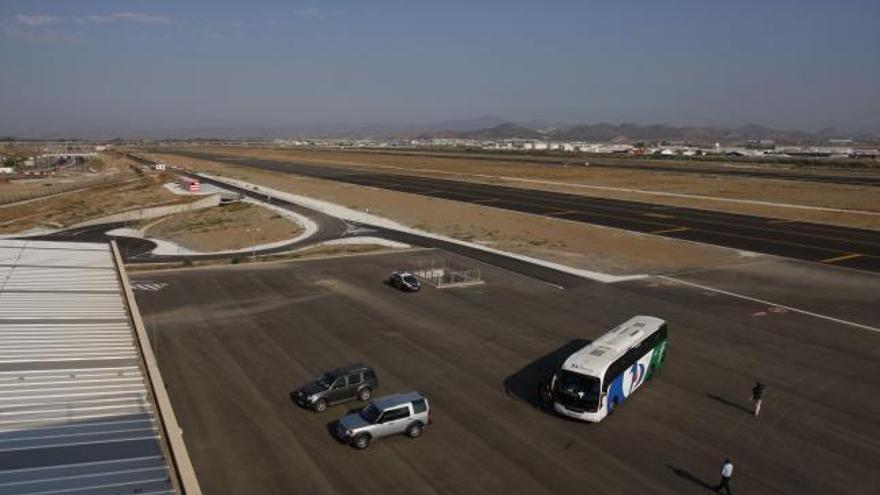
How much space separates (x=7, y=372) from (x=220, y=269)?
2927cm

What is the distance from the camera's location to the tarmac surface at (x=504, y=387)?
20.2m

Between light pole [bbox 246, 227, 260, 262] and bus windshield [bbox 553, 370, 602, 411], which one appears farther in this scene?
light pole [bbox 246, 227, 260, 262]

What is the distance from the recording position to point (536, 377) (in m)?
28.1

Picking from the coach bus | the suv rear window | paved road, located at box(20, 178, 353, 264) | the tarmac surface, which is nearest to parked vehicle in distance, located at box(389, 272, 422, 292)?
the tarmac surface

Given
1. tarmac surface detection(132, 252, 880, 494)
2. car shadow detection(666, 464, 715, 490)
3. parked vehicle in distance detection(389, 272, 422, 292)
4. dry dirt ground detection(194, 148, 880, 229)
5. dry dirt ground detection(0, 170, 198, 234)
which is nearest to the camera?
car shadow detection(666, 464, 715, 490)

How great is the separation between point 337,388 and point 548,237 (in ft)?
144

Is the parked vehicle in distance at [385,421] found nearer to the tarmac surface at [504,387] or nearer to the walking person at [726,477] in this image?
the tarmac surface at [504,387]

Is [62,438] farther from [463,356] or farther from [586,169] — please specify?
[586,169]

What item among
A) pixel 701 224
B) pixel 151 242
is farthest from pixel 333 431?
pixel 701 224

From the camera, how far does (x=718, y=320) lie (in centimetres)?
3681

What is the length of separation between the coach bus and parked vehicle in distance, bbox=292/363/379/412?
7589 millimetres

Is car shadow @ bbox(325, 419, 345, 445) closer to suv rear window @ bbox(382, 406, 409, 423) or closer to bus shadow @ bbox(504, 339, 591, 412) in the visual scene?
suv rear window @ bbox(382, 406, 409, 423)

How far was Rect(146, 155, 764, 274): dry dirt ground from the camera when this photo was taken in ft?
176

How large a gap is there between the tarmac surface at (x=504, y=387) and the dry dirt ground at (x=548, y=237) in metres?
9.26
